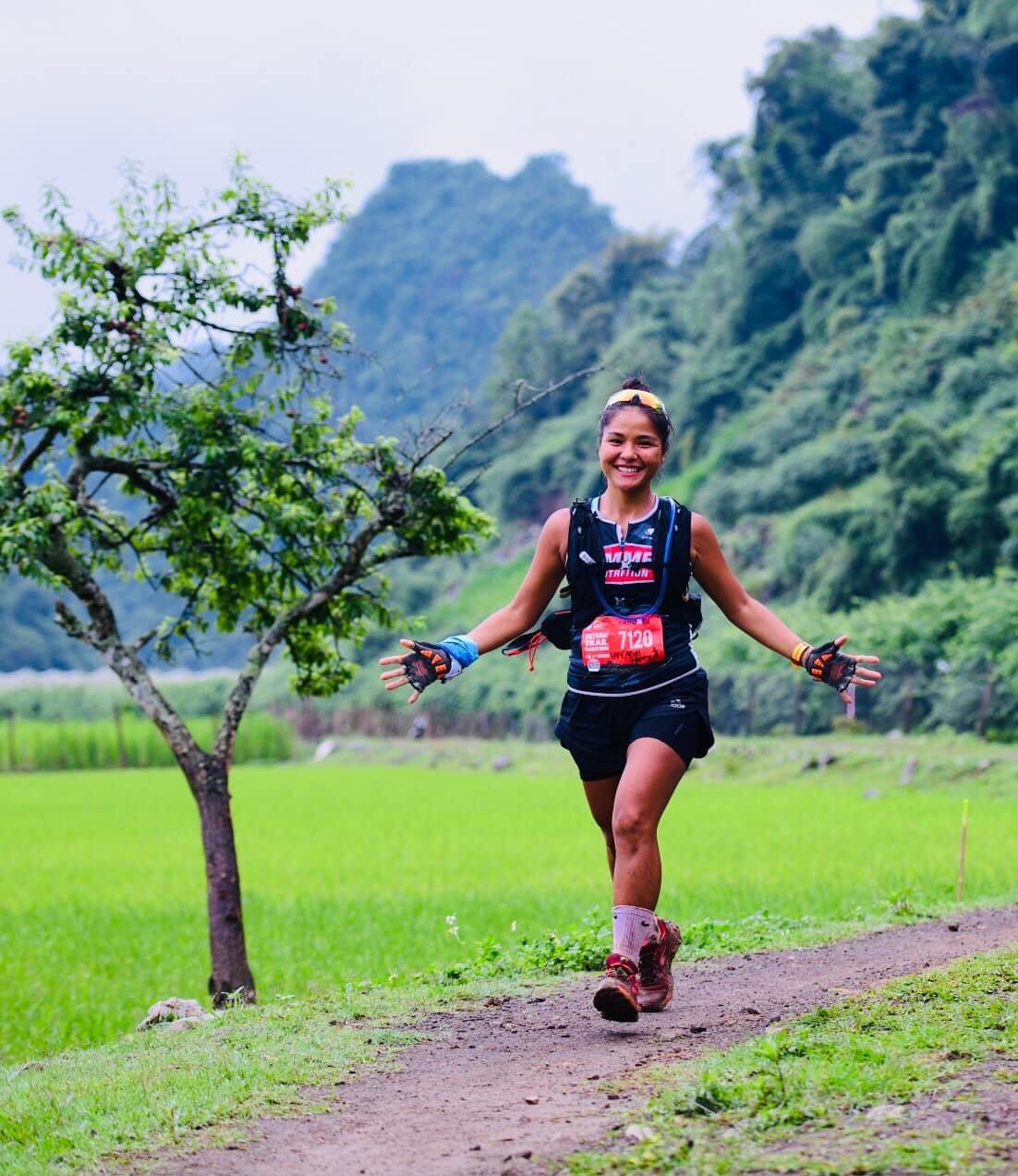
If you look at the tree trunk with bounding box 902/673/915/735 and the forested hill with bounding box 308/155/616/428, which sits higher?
the forested hill with bounding box 308/155/616/428

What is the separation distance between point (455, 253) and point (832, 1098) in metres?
161

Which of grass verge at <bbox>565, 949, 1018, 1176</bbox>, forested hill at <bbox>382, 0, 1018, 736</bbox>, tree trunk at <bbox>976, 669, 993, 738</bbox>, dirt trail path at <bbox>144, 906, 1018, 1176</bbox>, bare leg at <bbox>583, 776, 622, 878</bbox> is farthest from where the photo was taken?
forested hill at <bbox>382, 0, 1018, 736</bbox>

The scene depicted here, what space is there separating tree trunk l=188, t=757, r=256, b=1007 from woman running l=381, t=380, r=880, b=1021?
3197mm

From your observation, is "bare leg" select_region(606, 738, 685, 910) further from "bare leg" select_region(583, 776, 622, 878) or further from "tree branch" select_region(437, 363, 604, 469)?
"tree branch" select_region(437, 363, 604, 469)

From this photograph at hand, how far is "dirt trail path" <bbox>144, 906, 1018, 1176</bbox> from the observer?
3385 millimetres

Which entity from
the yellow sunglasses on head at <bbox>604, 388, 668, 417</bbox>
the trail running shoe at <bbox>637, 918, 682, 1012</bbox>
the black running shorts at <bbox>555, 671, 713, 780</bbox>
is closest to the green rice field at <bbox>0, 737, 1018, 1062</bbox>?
the trail running shoe at <bbox>637, 918, 682, 1012</bbox>

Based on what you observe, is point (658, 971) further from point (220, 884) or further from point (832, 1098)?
point (220, 884)

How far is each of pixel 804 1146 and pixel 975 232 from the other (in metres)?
52.1

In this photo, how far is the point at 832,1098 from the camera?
11.2 feet

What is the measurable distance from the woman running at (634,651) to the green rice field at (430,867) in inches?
83.5

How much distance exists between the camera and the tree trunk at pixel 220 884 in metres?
7.72

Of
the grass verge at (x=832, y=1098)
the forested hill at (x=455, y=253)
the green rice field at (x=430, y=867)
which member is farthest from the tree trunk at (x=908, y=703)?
the forested hill at (x=455, y=253)

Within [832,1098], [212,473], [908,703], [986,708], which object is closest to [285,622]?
[212,473]

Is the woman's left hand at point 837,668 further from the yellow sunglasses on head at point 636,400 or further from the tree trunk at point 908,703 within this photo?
the tree trunk at point 908,703
